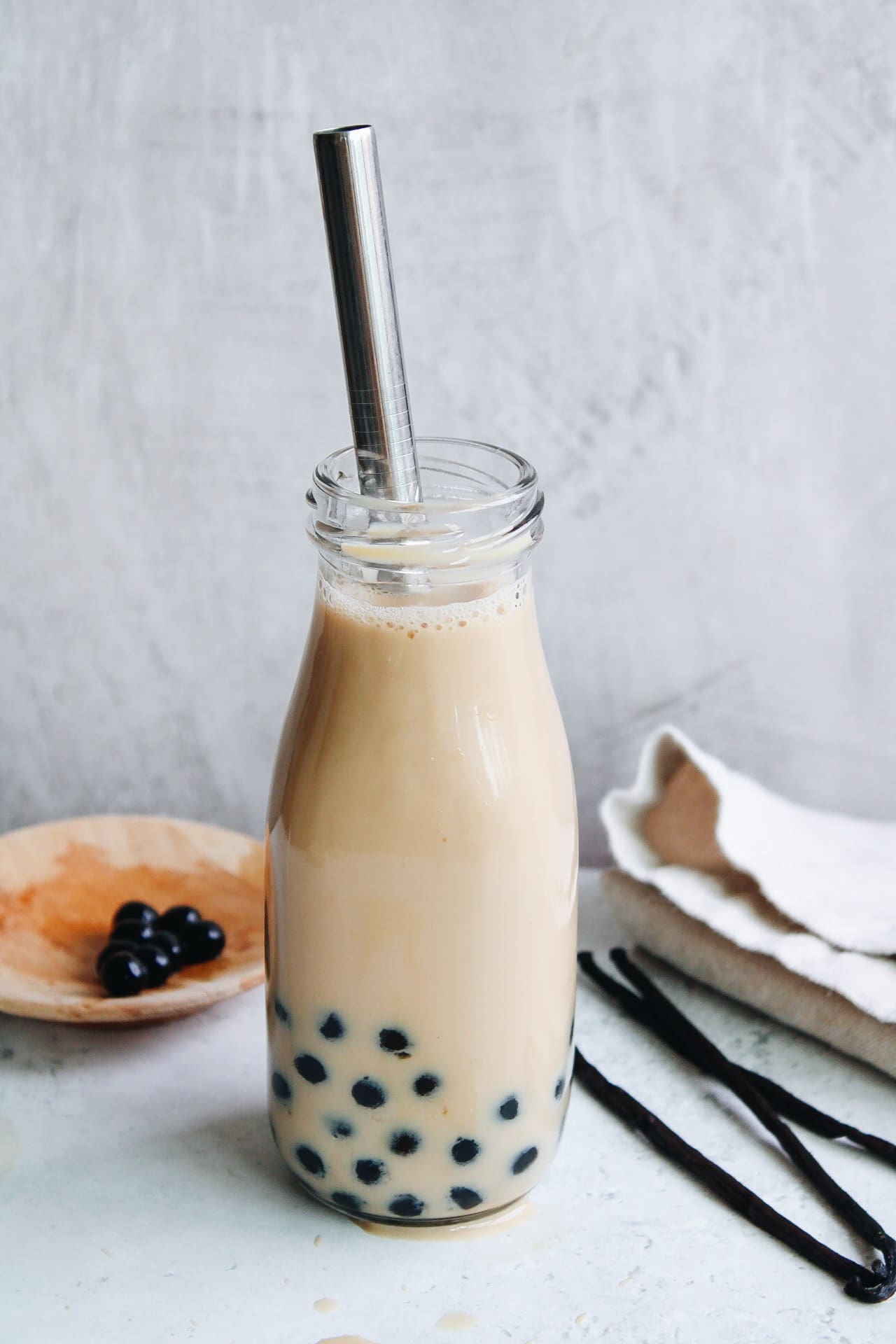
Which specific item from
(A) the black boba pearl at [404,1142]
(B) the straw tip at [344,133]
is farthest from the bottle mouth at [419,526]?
(A) the black boba pearl at [404,1142]

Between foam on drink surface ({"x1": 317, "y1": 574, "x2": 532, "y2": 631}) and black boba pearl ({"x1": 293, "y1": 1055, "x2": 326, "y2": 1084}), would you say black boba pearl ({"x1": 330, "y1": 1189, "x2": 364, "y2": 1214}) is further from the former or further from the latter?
foam on drink surface ({"x1": 317, "y1": 574, "x2": 532, "y2": 631})

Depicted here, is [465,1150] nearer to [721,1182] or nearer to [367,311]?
[721,1182]

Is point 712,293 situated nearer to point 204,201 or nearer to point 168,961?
point 204,201

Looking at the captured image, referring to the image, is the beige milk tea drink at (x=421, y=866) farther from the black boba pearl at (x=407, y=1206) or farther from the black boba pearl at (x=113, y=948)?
the black boba pearl at (x=113, y=948)

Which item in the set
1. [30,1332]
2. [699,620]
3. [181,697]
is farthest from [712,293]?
[30,1332]

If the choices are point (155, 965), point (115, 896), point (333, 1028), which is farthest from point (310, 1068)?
point (115, 896)

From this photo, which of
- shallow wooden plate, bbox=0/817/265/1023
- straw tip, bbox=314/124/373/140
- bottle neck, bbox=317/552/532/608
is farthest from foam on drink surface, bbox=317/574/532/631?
shallow wooden plate, bbox=0/817/265/1023
